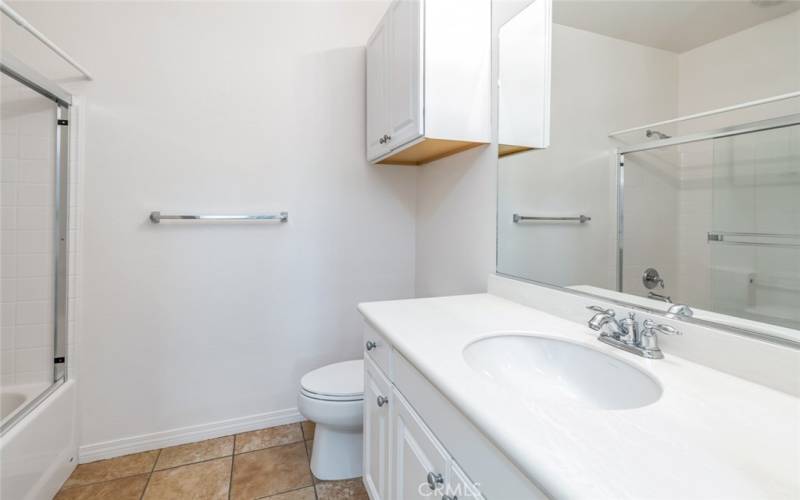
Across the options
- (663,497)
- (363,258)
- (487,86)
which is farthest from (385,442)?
(487,86)

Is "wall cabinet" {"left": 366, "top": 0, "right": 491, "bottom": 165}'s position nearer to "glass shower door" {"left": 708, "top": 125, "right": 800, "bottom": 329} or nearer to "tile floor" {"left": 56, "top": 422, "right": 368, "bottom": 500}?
"glass shower door" {"left": 708, "top": 125, "right": 800, "bottom": 329}

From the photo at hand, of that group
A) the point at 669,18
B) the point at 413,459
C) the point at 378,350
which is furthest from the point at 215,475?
the point at 669,18

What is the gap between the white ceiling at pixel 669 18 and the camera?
781 millimetres

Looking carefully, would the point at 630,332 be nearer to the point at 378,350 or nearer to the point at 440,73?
the point at 378,350

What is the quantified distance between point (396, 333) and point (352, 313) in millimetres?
1130

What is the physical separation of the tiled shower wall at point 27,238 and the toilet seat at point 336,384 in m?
1.10

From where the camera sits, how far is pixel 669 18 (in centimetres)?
95

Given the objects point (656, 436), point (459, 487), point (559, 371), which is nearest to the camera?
point (656, 436)

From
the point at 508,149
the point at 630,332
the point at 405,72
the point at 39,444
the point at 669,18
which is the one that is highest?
the point at 405,72

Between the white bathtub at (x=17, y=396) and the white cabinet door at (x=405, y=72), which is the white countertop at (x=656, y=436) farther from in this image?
the white bathtub at (x=17, y=396)

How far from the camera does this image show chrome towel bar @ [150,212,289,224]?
1714mm

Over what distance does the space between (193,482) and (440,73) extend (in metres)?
1.94

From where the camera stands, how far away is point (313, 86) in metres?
1.97

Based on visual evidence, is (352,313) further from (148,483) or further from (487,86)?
(487,86)
